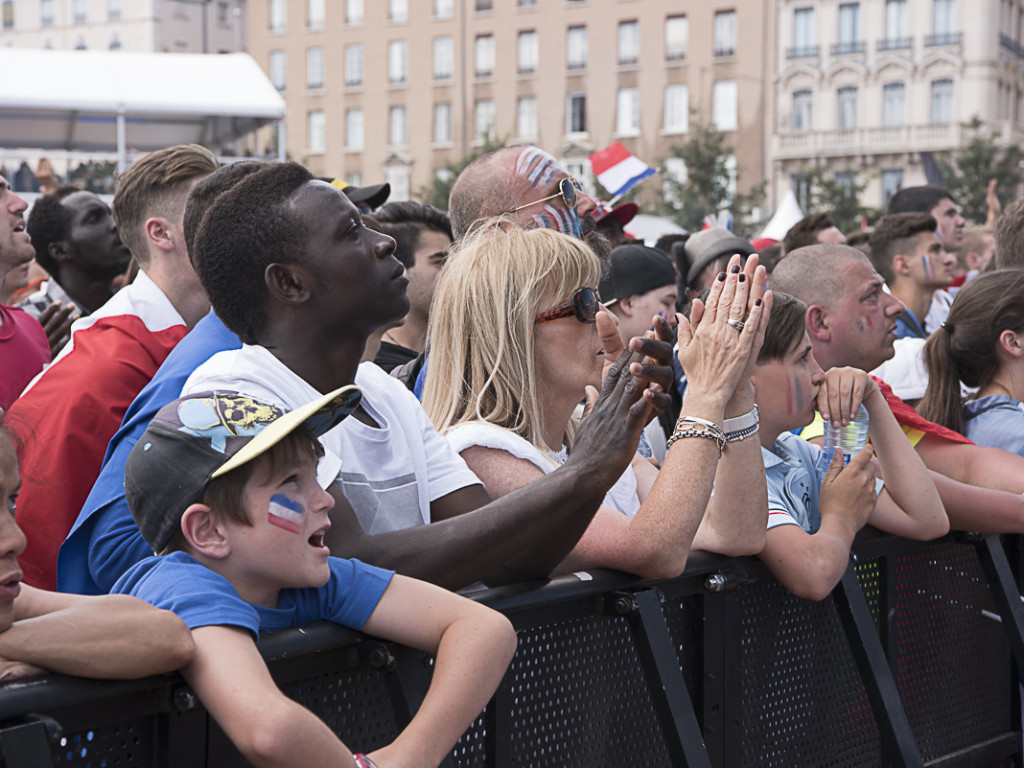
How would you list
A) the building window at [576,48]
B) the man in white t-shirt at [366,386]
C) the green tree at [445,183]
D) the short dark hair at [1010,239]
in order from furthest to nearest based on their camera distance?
the building window at [576,48], the green tree at [445,183], the short dark hair at [1010,239], the man in white t-shirt at [366,386]

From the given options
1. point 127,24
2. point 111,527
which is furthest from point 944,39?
point 111,527

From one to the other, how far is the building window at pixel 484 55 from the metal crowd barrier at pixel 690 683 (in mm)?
54716

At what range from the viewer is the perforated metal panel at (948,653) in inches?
142

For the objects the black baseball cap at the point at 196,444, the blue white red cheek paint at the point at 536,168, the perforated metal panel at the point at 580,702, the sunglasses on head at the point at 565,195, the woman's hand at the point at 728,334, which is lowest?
the perforated metal panel at the point at 580,702

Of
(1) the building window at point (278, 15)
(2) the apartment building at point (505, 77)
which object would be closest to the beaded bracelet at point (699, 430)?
(2) the apartment building at point (505, 77)

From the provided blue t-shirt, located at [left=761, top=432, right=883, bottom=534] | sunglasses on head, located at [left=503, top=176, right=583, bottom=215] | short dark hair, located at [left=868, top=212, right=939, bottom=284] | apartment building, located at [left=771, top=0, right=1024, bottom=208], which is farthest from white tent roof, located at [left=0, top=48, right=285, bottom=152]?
apartment building, located at [left=771, top=0, right=1024, bottom=208]

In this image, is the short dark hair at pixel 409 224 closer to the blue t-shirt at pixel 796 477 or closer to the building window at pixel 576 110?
the blue t-shirt at pixel 796 477

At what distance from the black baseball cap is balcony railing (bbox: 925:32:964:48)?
52.2 meters

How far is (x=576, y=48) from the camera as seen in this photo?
55.1m

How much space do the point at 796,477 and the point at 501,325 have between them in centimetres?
110

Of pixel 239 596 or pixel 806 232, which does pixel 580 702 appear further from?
pixel 806 232

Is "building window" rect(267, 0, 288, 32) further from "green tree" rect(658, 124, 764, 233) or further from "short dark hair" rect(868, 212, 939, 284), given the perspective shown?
"short dark hair" rect(868, 212, 939, 284)

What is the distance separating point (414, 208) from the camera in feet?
18.0

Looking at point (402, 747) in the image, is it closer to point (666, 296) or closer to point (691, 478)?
point (691, 478)
